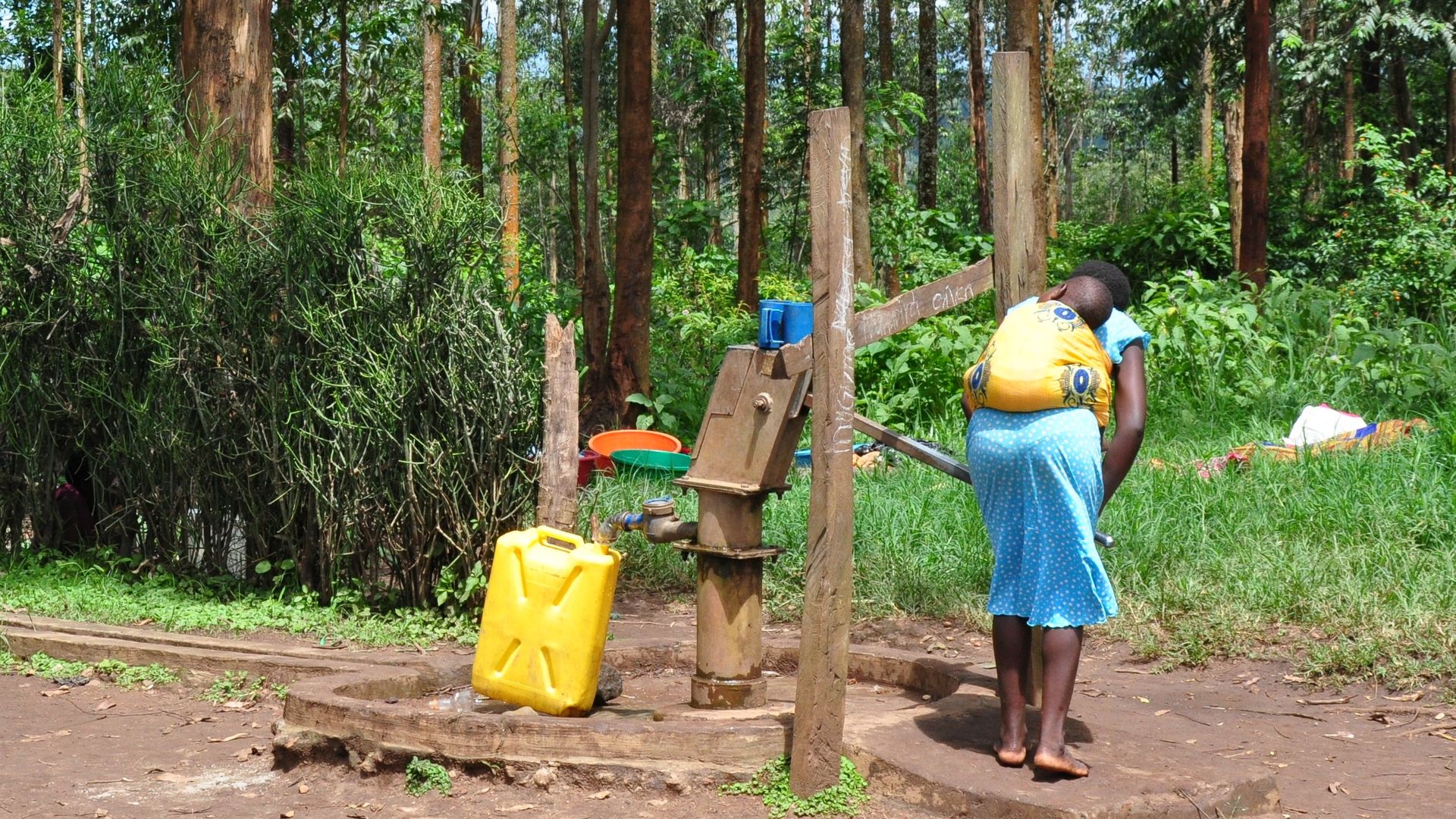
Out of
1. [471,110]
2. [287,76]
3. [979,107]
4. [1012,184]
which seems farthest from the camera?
[979,107]

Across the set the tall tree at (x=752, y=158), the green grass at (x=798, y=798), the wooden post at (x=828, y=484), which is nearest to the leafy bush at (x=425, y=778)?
the green grass at (x=798, y=798)

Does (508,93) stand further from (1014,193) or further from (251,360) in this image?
(1014,193)

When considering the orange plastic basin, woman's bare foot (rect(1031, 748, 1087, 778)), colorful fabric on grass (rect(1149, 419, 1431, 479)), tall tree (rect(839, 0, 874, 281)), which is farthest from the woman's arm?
tall tree (rect(839, 0, 874, 281))

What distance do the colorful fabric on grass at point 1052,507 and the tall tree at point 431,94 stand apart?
49.0 ft

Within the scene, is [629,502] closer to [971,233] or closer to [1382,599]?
[1382,599]

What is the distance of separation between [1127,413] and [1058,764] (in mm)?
1001

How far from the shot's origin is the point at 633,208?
1095cm

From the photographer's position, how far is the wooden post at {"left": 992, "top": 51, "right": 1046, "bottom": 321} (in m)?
3.98

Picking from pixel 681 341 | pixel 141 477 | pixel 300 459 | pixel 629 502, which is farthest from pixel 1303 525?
pixel 681 341

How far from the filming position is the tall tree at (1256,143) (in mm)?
13398

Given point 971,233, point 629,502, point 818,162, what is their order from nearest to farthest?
point 818,162
point 629,502
point 971,233

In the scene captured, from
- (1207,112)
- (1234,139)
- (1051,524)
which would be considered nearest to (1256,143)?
(1051,524)

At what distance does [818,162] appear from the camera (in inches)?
138

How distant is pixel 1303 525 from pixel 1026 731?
3.34 metres
